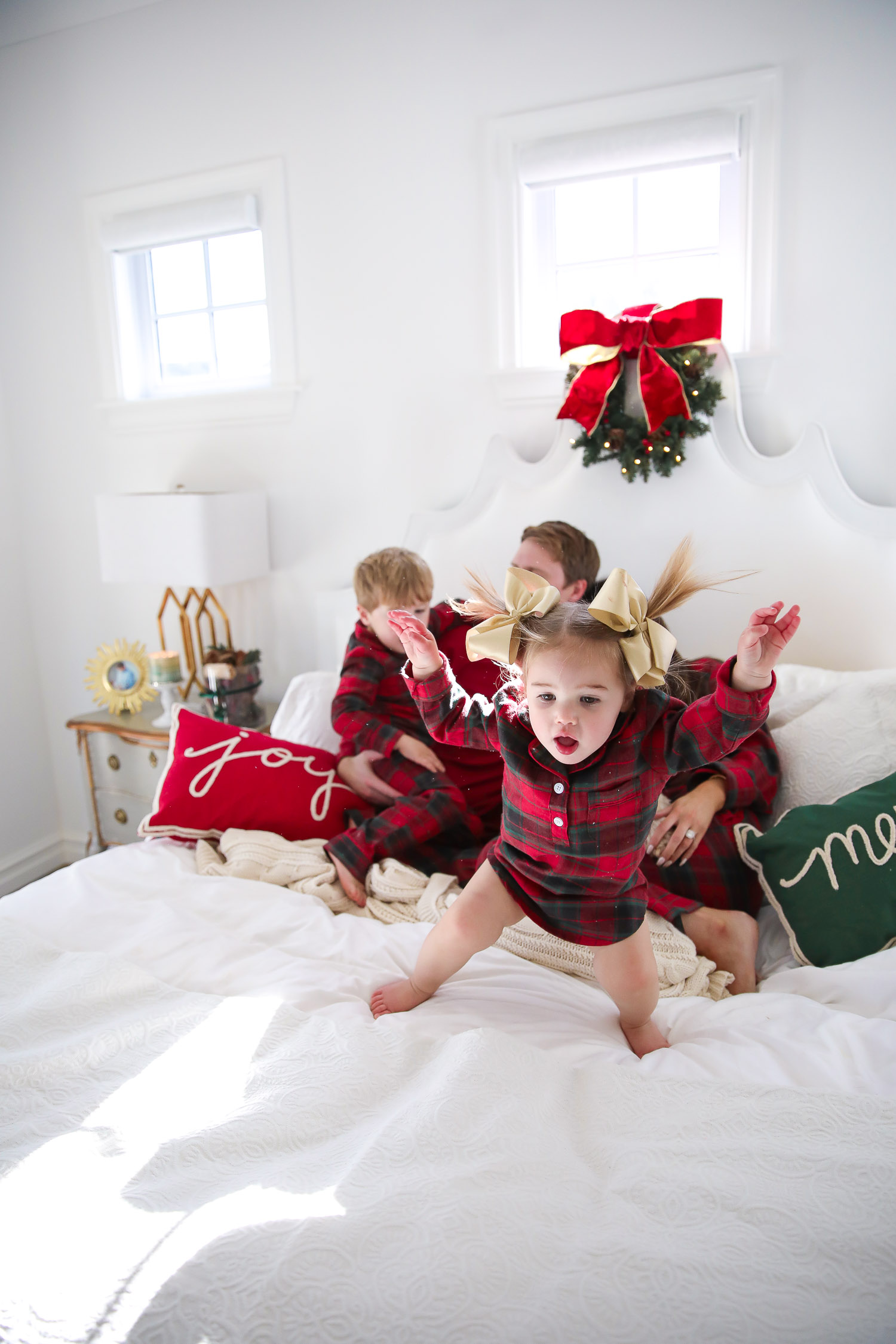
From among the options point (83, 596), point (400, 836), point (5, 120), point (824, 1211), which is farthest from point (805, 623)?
point (5, 120)

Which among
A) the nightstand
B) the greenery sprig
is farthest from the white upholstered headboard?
the nightstand

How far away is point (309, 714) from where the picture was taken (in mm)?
2031

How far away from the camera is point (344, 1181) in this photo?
33.6 inches

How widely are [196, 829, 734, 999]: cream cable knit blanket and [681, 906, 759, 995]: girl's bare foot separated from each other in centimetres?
2

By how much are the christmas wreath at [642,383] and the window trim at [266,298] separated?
945 mm

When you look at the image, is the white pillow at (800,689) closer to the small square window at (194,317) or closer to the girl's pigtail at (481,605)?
the girl's pigtail at (481,605)

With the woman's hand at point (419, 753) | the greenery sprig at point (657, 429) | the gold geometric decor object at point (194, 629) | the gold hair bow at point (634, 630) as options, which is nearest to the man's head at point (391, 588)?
the woman's hand at point (419, 753)

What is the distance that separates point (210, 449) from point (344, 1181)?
2322 millimetres

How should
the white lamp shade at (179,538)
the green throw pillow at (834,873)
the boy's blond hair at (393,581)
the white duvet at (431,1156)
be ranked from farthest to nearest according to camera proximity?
the white lamp shade at (179,538) → the boy's blond hair at (393,581) → the green throw pillow at (834,873) → the white duvet at (431,1156)

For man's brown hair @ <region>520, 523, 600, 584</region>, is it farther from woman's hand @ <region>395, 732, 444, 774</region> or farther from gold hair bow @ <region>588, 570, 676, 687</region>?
gold hair bow @ <region>588, 570, 676, 687</region>

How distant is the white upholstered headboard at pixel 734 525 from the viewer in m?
1.92

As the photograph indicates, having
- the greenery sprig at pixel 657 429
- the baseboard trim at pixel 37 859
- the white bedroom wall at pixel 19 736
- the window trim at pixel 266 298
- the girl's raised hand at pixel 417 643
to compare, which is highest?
the window trim at pixel 266 298

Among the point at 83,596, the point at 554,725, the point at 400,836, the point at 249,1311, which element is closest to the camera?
the point at 249,1311

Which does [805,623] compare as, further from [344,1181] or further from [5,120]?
[5,120]
